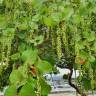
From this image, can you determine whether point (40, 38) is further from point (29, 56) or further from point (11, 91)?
point (11, 91)

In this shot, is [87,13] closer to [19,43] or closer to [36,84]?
[19,43]

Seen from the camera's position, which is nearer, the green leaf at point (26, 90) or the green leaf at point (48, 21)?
the green leaf at point (26, 90)

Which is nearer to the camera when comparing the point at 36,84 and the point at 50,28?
the point at 36,84

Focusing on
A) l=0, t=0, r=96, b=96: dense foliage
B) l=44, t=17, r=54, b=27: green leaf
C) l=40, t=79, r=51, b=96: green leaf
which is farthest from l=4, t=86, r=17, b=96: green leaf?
l=44, t=17, r=54, b=27: green leaf

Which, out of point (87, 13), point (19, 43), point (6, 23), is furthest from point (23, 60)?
point (87, 13)

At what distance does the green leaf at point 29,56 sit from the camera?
191 cm

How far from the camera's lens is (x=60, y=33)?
6.64 ft

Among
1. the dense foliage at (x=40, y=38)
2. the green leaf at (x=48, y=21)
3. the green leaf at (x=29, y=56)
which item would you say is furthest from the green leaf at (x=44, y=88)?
the green leaf at (x=48, y=21)

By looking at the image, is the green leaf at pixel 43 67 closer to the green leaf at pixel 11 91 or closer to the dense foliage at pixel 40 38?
the dense foliage at pixel 40 38

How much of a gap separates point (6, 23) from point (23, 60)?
0.91 ft

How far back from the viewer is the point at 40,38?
2.02 m

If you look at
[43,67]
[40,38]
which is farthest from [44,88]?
[40,38]

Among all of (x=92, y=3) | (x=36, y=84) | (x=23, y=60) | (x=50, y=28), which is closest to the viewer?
(x=36, y=84)

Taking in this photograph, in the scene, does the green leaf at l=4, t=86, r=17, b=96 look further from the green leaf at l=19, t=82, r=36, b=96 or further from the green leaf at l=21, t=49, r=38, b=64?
the green leaf at l=21, t=49, r=38, b=64
